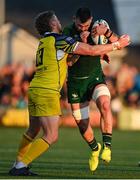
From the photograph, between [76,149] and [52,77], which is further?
[76,149]

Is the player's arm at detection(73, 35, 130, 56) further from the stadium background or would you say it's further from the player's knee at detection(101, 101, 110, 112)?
the stadium background

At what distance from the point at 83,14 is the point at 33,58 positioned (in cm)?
2209

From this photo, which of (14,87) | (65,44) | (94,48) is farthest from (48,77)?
(14,87)

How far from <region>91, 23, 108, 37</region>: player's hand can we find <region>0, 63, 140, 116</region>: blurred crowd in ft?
41.9

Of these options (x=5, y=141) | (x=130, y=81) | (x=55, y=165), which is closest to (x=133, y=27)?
(x=130, y=81)

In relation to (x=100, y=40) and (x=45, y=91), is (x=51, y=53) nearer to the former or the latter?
(x=45, y=91)

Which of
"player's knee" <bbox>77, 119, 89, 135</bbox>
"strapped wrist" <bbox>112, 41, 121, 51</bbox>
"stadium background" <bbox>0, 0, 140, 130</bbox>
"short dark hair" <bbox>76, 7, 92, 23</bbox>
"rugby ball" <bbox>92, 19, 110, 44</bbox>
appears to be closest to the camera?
"strapped wrist" <bbox>112, 41, 121, 51</bbox>

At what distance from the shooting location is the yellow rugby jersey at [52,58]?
1138 cm

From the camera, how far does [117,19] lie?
133ft

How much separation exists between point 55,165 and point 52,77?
2.48m

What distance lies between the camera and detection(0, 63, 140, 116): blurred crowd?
25.6 m

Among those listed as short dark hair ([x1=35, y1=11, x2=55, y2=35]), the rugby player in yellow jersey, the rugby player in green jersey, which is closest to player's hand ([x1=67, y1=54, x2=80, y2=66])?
the rugby player in green jersey

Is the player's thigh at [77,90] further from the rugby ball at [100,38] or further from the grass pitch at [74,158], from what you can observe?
the grass pitch at [74,158]

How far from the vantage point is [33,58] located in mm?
34344
